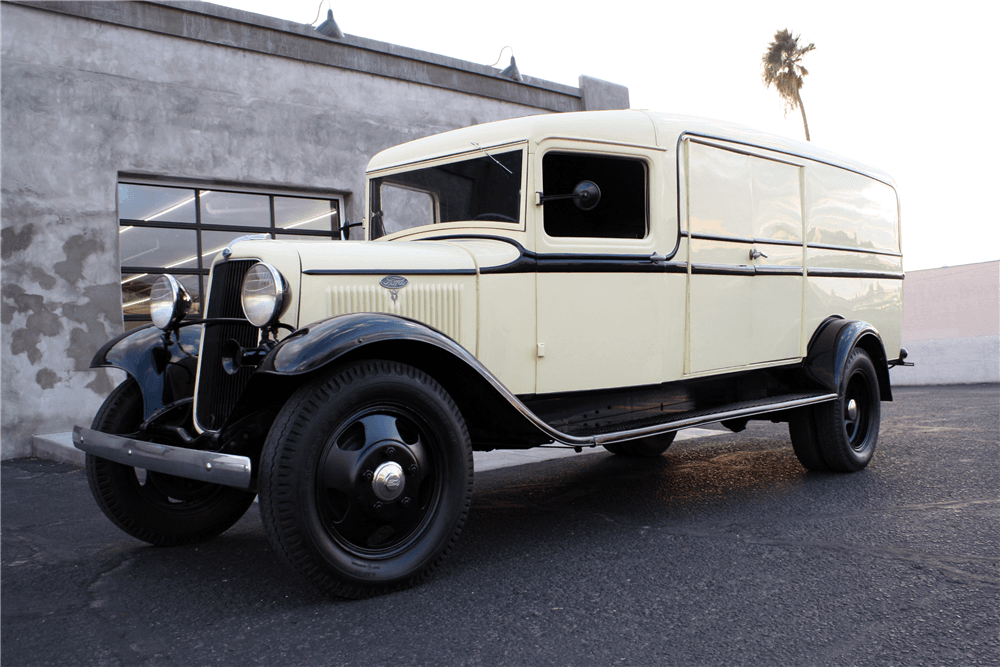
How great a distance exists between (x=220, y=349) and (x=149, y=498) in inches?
34.8

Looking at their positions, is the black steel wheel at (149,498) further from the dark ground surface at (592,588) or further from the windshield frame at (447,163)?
the windshield frame at (447,163)

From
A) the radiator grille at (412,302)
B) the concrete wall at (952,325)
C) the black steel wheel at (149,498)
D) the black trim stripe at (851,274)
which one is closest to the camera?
the radiator grille at (412,302)

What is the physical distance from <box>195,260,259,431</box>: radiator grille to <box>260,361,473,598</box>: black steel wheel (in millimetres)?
567

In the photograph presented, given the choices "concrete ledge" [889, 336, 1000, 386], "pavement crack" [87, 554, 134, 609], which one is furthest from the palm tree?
"pavement crack" [87, 554, 134, 609]

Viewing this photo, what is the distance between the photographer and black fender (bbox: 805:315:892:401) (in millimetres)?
4758

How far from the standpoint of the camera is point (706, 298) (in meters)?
4.10

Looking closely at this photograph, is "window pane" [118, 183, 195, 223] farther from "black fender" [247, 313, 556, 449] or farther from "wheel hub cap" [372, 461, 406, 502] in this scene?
"wheel hub cap" [372, 461, 406, 502]

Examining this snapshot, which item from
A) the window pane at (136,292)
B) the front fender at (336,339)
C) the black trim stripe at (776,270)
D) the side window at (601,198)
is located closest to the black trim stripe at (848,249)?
the black trim stripe at (776,270)

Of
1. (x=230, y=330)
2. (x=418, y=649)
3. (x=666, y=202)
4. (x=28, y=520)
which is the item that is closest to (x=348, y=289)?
(x=230, y=330)

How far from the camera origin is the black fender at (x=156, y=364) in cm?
337

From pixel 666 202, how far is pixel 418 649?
2639 mm

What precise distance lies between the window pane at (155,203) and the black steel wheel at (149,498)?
457cm

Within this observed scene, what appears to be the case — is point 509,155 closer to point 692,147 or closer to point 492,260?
point 492,260

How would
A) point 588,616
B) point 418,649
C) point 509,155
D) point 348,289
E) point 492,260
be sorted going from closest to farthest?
1. point 418,649
2. point 588,616
3. point 348,289
4. point 492,260
5. point 509,155
